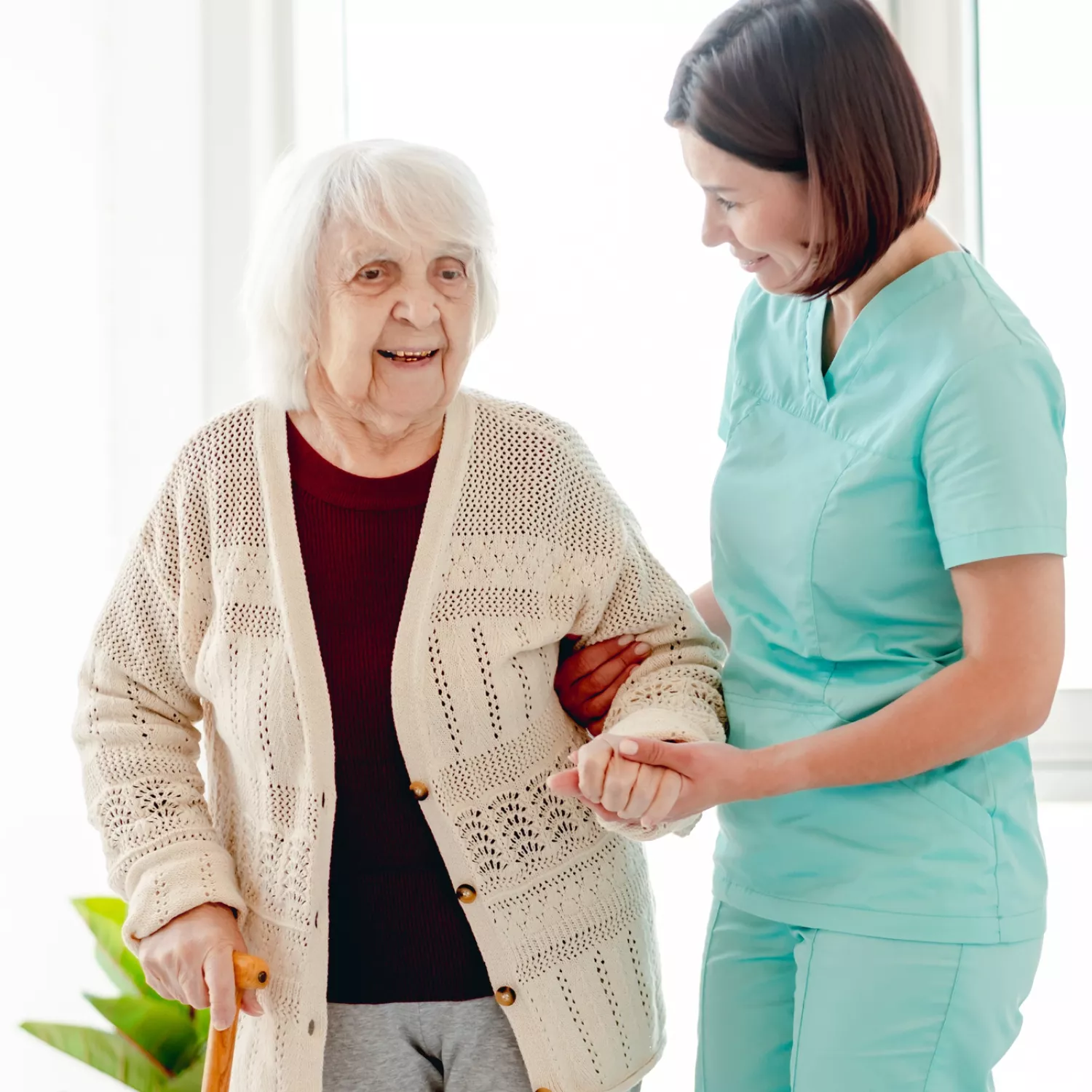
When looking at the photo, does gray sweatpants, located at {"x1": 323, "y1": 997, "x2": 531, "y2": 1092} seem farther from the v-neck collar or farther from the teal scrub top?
the v-neck collar

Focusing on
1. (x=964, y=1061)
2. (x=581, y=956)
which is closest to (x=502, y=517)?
(x=581, y=956)

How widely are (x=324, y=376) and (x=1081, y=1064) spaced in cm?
151

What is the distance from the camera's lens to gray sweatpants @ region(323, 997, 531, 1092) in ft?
4.02

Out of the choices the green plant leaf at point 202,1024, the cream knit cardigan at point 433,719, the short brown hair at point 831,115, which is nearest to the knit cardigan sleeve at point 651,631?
the cream knit cardigan at point 433,719

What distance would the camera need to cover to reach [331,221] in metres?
1.18

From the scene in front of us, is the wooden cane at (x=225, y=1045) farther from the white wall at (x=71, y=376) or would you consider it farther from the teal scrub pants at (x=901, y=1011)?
the white wall at (x=71, y=376)

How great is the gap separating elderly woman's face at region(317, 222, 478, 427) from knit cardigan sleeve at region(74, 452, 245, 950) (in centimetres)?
23

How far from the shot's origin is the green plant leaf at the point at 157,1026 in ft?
5.58

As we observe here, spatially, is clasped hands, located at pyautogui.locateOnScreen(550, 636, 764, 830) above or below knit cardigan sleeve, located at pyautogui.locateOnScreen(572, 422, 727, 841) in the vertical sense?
below

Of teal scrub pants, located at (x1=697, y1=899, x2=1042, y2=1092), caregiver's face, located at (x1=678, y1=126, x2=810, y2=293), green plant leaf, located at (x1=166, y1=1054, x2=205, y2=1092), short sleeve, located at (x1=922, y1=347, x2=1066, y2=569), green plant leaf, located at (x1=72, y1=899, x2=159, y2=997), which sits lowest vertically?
green plant leaf, located at (x1=166, y1=1054, x2=205, y2=1092)

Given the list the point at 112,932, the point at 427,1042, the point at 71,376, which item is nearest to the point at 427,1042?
the point at 427,1042

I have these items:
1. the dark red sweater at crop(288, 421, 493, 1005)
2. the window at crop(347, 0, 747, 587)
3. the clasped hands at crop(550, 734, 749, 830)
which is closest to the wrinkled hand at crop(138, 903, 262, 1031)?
the dark red sweater at crop(288, 421, 493, 1005)

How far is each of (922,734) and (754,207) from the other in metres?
0.51

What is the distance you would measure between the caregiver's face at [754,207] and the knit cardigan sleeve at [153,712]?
0.61 m
